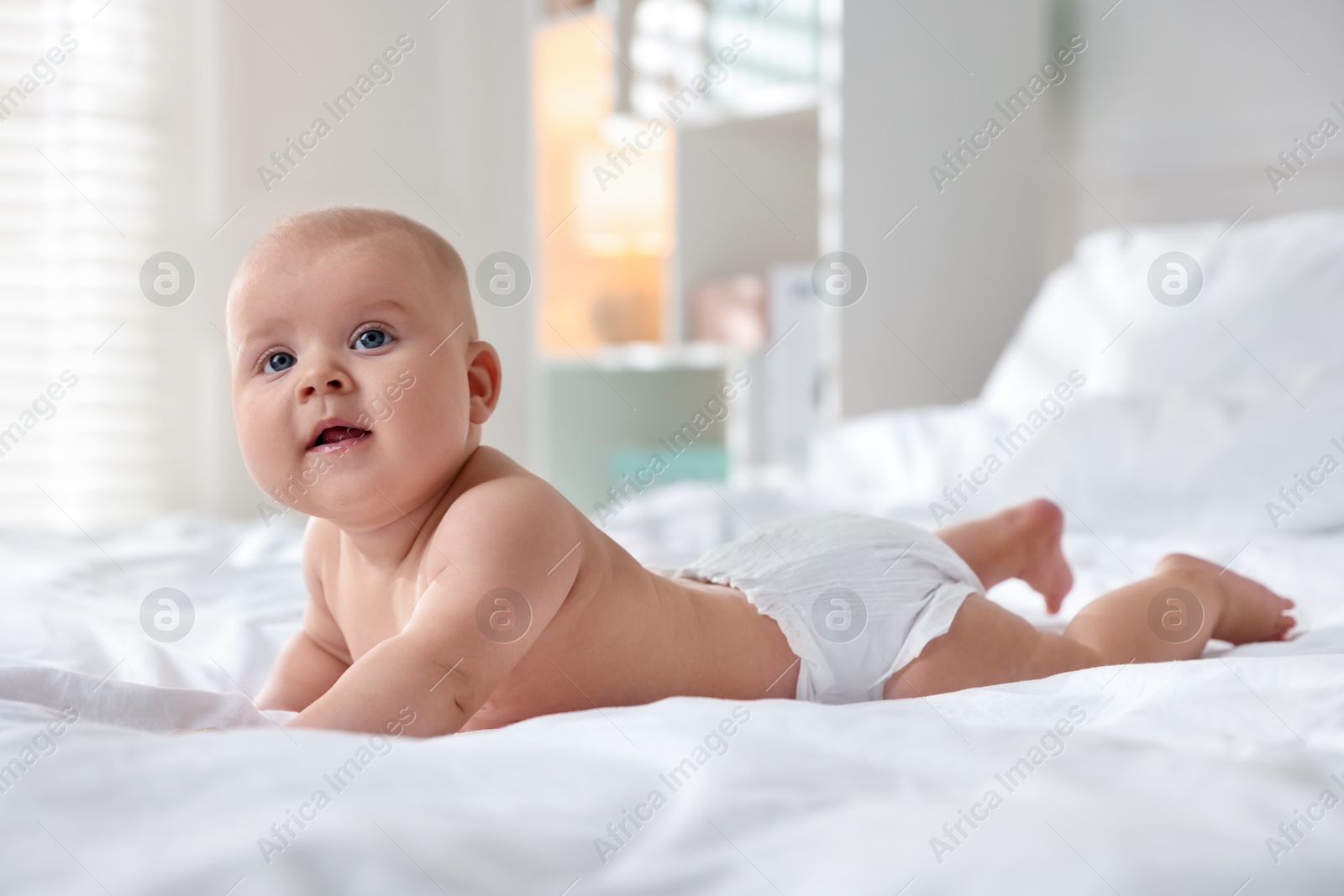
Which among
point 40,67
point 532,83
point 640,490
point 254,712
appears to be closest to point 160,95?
point 40,67

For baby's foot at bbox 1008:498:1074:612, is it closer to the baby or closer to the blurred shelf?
Answer: the baby

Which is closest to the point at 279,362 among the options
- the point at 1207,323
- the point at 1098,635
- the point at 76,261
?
the point at 1098,635

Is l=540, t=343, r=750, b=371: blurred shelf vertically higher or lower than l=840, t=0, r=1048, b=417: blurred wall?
lower

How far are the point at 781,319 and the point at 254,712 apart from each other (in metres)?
2.07

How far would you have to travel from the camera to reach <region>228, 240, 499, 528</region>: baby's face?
691 millimetres

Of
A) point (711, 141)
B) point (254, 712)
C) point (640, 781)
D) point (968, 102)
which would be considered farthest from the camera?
point (711, 141)

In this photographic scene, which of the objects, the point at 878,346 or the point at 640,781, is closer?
the point at 640,781

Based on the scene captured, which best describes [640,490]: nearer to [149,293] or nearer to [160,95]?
[149,293]

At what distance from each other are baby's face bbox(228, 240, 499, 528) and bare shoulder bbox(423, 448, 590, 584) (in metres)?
0.04

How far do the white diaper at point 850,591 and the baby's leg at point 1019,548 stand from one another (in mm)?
146

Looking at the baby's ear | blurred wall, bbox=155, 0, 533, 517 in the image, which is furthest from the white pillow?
blurred wall, bbox=155, 0, 533, 517

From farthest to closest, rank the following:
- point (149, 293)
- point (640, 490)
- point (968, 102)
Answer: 1. point (640, 490)
2. point (149, 293)
3. point (968, 102)

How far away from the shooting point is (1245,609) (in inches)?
36.1

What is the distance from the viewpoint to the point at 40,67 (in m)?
2.45
